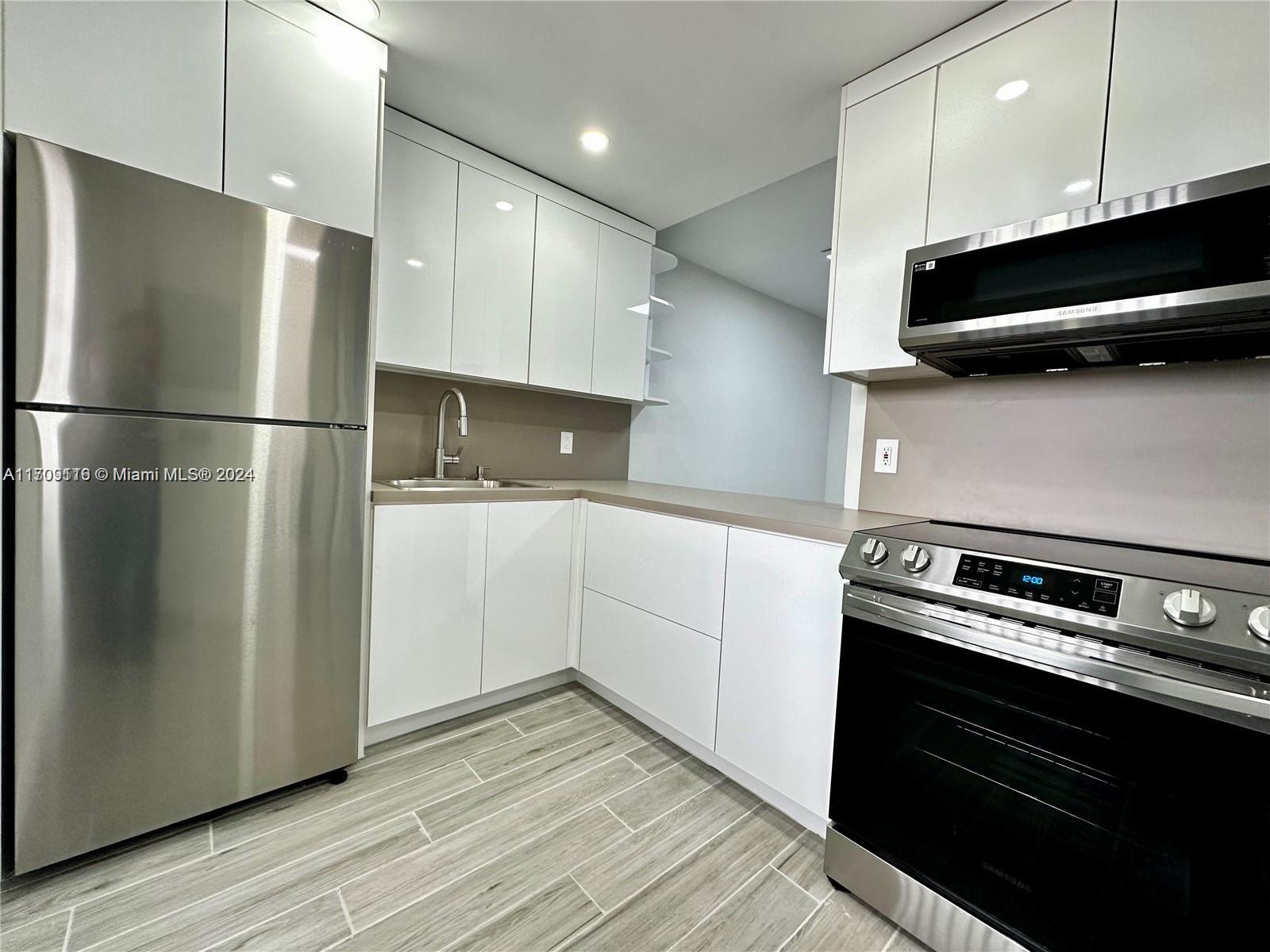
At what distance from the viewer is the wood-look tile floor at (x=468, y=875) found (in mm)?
1224

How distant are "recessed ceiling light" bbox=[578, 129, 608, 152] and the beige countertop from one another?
1466 mm

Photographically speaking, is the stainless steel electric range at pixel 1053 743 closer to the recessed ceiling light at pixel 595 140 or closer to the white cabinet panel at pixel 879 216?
the white cabinet panel at pixel 879 216

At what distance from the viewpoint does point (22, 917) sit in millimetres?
1209

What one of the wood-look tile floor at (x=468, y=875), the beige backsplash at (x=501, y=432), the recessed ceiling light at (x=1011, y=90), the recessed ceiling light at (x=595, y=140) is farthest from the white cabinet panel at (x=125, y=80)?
the recessed ceiling light at (x=1011, y=90)

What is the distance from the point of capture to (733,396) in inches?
171

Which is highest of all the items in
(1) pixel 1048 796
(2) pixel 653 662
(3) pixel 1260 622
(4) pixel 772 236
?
(4) pixel 772 236

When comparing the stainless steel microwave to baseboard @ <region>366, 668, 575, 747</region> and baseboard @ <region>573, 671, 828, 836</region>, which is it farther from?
baseboard @ <region>366, 668, 575, 747</region>

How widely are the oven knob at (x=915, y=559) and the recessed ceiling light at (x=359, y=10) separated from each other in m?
2.14

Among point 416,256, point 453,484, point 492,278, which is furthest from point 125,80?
point 453,484

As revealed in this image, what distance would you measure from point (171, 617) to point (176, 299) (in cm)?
83

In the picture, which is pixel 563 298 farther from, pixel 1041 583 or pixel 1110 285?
pixel 1041 583

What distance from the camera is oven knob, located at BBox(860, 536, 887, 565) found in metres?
1.30

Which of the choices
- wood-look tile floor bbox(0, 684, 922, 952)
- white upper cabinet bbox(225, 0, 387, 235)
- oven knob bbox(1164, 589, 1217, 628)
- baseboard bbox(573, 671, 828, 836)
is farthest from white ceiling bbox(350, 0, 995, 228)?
wood-look tile floor bbox(0, 684, 922, 952)

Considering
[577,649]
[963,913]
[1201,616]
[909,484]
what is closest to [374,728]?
[577,649]
